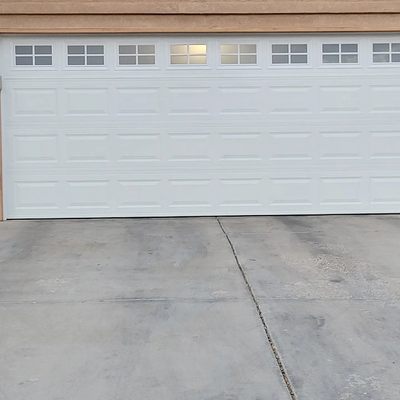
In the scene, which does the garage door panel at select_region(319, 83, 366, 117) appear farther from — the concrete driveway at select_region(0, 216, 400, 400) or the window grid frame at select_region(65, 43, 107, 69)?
the window grid frame at select_region(65, 43, 107, 69)

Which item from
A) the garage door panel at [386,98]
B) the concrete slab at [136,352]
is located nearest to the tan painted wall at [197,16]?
the garage door panel at [386,98]

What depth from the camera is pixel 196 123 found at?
8.01m

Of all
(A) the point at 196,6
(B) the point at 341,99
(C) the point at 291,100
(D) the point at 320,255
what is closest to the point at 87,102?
(A) the point at 196,6

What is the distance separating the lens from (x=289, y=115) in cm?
805

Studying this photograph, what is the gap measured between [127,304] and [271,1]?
532cm

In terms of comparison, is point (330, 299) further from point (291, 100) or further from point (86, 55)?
point (86, 55)

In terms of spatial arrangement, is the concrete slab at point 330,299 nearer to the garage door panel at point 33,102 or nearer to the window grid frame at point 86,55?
the window grid frame at point 86,55

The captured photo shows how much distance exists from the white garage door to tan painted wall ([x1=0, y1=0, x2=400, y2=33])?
0.64 ft

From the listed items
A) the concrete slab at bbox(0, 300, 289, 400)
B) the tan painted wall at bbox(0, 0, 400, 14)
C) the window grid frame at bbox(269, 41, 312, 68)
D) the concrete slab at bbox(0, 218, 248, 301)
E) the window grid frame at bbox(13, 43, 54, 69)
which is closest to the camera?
the concrete slab at bbox(0, 300, 289, 400)

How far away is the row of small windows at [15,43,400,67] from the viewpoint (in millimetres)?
7914

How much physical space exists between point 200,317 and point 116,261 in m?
1.83

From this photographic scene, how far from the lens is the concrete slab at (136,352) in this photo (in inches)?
111

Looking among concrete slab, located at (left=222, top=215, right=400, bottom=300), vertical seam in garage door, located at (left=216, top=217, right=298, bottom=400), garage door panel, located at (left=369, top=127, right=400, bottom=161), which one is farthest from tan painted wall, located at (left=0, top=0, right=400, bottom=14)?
vertical seam in garage door, located at (left=216, top=217, right=298, bottom=400)

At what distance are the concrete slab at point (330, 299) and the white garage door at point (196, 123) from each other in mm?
1007
